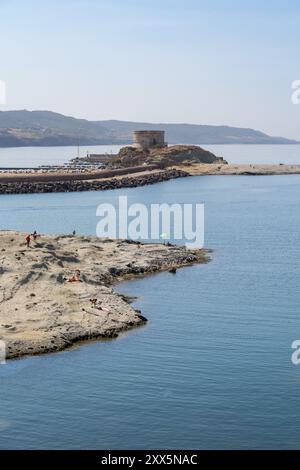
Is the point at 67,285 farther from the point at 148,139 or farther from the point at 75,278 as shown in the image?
the point at 148,139

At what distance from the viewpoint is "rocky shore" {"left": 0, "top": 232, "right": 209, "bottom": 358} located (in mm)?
31234

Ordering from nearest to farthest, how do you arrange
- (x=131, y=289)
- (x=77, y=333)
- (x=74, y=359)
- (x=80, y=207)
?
(x=74, y=359)
(x=77, y=333)
(x=131, y=289)
(x=80, y=207)

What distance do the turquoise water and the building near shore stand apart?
9280 centimetres

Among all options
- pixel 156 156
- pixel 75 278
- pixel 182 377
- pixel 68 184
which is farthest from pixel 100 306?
pixel 156 156

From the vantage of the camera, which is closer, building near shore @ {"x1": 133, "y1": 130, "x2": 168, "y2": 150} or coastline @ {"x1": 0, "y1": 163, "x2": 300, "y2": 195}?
coastline @ {"x1": 0, "y1": 163, "x2": 300, "y2": 195}

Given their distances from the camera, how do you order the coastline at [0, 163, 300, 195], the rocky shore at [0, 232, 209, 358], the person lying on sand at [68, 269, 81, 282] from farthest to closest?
1. the coastline at [0, 163, 300, 195]
2. the person lying on sand at [68, 269, 81, 282]
3. the rocky shore at [0, 232, 209, 358]

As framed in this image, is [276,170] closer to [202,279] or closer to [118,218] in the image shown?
[118,218]

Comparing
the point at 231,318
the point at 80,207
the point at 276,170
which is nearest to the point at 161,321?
the point at 231,318

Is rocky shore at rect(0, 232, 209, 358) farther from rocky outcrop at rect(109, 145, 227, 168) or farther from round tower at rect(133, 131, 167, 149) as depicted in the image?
round tower at rect(133, 131, 167, 149)

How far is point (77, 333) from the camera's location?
103 ft

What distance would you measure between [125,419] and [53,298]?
11782mm

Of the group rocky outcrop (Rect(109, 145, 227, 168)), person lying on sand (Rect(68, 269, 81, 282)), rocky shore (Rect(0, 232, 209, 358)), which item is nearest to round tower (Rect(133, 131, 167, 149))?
rocky outcrop (Rect(109, 145, 227, 168))

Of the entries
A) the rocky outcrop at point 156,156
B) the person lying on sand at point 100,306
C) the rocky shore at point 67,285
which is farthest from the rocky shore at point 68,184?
the person lying on sand at point 100,306

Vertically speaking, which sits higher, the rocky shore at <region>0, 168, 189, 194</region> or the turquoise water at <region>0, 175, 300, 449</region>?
the rocky shore at <region>0, 168, 189, 194</region>
